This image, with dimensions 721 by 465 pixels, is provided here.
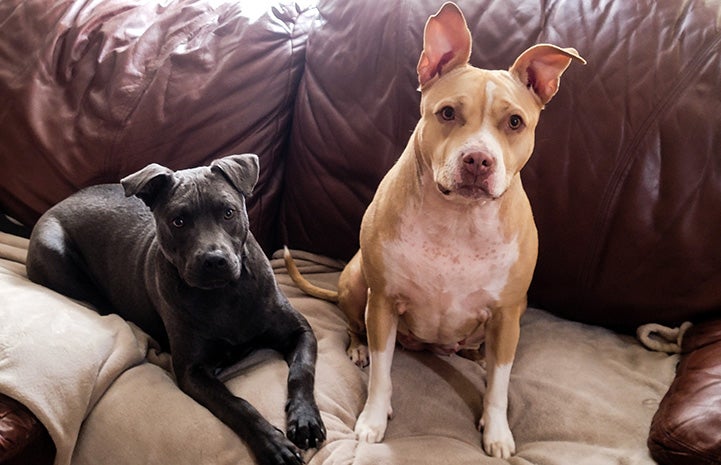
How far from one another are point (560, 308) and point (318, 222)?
79cm

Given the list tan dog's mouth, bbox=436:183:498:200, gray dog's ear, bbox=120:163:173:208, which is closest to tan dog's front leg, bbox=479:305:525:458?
tan dog's mouth, bbox=436:183:498:200

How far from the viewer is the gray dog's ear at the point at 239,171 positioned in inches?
64.1

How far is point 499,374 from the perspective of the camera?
59.5 inches

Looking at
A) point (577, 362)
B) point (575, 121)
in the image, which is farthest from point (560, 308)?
point (575, 121)

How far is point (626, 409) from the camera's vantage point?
151 cm

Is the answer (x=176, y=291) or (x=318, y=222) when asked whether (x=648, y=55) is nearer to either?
(x=318, y=222)

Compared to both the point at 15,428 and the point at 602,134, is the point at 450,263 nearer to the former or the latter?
the point at 602,134

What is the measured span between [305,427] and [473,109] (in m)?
0.77

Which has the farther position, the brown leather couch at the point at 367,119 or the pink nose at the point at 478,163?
the brown leather couch at the point at 367,119

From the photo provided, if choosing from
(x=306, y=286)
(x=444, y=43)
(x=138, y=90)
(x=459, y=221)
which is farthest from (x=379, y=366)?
(x=138, y=90)

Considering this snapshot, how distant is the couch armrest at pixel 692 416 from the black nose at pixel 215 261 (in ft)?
3.34

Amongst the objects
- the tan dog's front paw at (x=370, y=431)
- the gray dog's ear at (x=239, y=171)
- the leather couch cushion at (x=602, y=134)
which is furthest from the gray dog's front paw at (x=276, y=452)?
the leather couch cushion at (x=602, y=134)

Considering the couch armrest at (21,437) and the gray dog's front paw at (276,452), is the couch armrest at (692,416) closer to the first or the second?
the gray dog's front paw at (276,452)

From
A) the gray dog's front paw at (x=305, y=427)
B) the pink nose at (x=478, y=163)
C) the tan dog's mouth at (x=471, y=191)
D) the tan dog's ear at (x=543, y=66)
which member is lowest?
the gray dog's front paw at (x=305, y=427)
